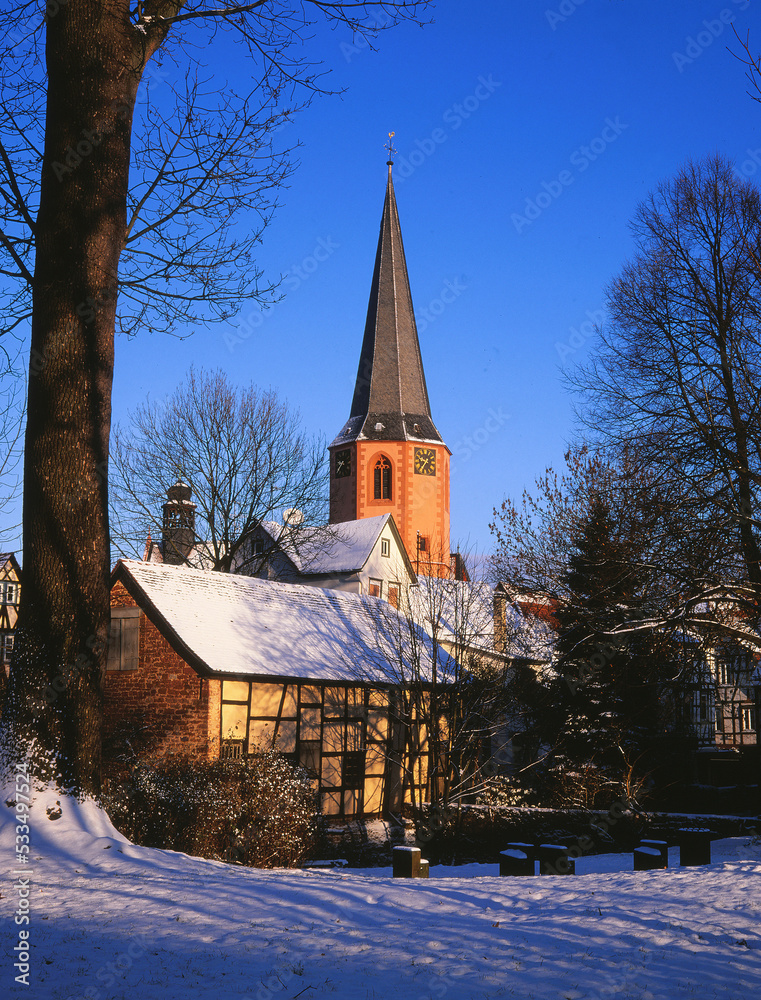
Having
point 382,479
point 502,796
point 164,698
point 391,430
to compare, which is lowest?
point 502,796

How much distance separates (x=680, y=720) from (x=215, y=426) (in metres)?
17.8

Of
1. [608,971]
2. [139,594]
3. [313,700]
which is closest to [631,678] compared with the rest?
[313,700]

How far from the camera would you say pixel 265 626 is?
21078 millimetres

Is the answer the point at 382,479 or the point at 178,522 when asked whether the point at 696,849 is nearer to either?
the point at 178,522

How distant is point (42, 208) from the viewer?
25.8ft

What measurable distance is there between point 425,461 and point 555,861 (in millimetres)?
44154

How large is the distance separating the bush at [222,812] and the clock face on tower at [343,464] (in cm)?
4191

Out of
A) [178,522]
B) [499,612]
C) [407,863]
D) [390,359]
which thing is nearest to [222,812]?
[407,863]

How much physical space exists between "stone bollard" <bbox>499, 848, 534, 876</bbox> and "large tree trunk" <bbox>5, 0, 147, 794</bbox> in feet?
14.1

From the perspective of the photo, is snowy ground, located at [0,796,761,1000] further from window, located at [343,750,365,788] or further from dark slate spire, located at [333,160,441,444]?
dark slate spire, located at [333,160,441,444]

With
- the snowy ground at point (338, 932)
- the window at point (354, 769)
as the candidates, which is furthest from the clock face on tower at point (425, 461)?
the snowy ground at point (338, 932)

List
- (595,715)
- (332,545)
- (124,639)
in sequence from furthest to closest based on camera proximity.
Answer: (332,545) → (595,715) → (124,639)

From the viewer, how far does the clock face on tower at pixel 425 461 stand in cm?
5284

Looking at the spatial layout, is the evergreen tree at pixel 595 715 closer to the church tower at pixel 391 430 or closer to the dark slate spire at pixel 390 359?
the church tower at pixel 391 430
